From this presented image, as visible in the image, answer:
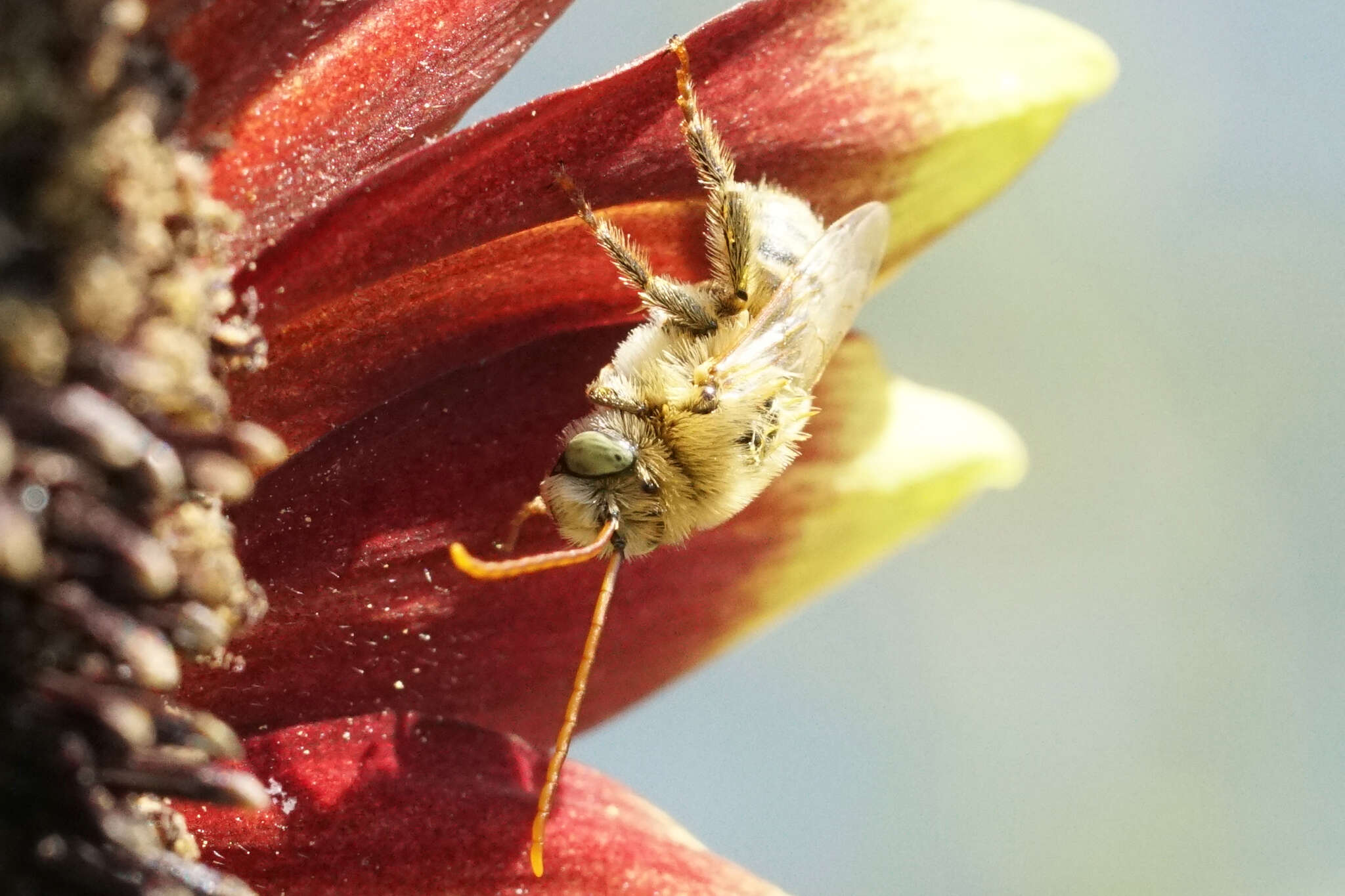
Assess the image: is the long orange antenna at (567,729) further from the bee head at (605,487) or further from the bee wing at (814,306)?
the bee wing at (814,306)

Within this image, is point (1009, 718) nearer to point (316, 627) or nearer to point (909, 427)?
point (909, 427)

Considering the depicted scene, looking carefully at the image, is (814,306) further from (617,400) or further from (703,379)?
(617,400)

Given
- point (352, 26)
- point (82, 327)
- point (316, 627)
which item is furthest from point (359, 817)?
point (352, 26)

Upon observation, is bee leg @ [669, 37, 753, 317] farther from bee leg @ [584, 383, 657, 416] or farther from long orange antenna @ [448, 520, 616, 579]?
long orange antenna @ [448, 520, 616, 579]

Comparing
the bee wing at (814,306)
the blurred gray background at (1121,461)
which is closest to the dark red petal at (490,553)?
the bee wing at (814,306)

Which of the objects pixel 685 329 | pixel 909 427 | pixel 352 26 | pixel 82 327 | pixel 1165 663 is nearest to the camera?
pixel 82 327

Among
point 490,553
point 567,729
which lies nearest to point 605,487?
point 490,553

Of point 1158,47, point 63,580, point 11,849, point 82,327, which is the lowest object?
point 11,849
